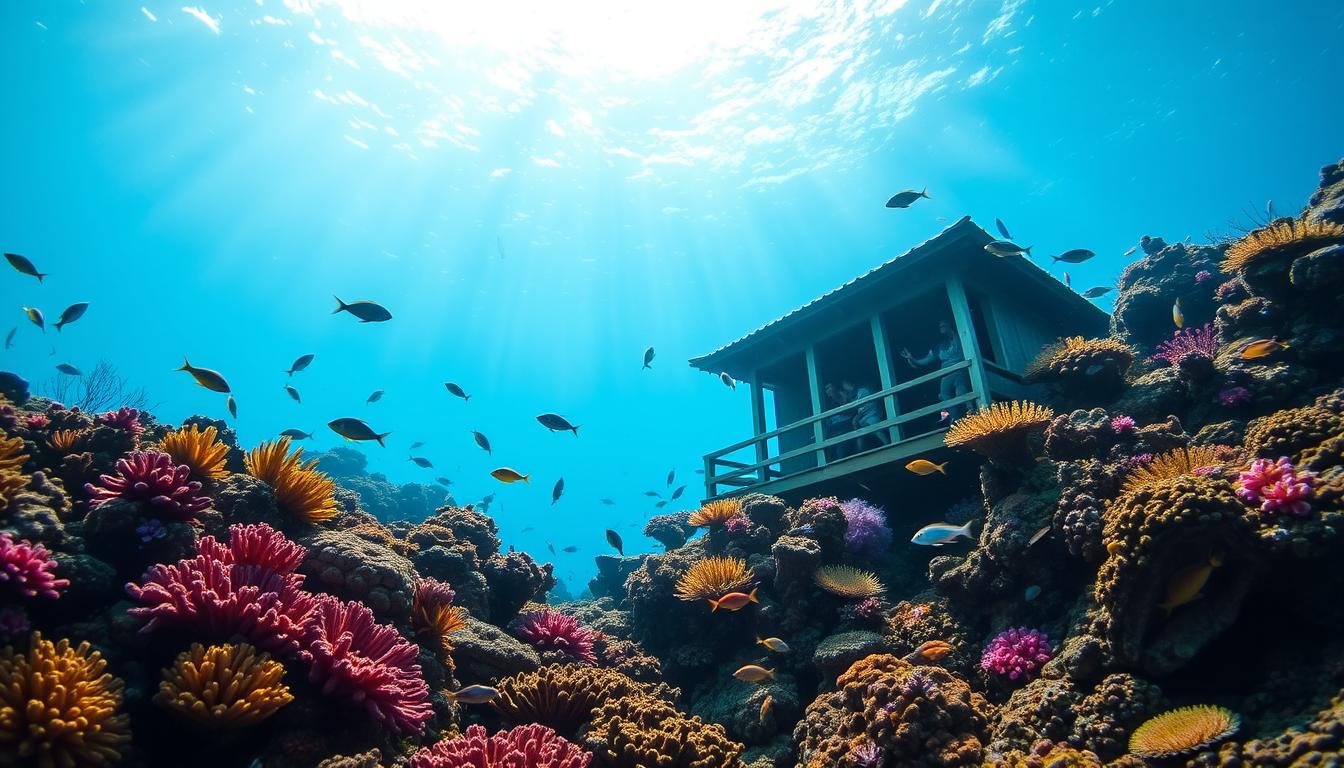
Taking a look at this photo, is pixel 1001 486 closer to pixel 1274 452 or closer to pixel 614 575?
pixel 1274 452

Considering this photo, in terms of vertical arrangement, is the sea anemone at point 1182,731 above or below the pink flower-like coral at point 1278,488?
below

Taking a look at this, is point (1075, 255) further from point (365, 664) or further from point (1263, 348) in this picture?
point (365, 664)

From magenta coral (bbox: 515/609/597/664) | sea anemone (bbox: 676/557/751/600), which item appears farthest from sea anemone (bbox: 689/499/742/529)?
magenta coral (bbox: 515/609/597/664)

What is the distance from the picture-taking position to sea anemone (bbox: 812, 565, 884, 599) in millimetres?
7055

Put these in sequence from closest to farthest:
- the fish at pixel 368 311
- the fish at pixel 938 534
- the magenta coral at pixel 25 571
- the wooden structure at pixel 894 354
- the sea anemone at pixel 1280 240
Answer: the magenta coral at pixel 25 571, the fish at pixel 938 534, the sea anemone at pixel 1280 240, the fish at pixel 368 311, the wooden structure at pixel 894 354

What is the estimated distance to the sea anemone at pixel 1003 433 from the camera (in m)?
6.43

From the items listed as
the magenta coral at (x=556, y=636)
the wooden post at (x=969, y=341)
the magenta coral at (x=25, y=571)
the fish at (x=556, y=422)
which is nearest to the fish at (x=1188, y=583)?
the wooden post at (x=969, y=341)

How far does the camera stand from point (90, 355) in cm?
12525

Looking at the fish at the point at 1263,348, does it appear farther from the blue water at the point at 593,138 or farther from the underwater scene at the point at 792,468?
the blue water at the point at 593,138

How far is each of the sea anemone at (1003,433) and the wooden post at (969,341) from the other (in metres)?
2.44

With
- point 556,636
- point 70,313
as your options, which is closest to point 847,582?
point 556,636

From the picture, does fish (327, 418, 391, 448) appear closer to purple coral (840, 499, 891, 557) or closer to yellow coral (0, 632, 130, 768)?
yellow coral (0, 632, 130, 768)

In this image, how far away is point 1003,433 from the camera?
255 inches

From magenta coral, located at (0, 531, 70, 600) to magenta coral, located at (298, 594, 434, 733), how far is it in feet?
4.33
